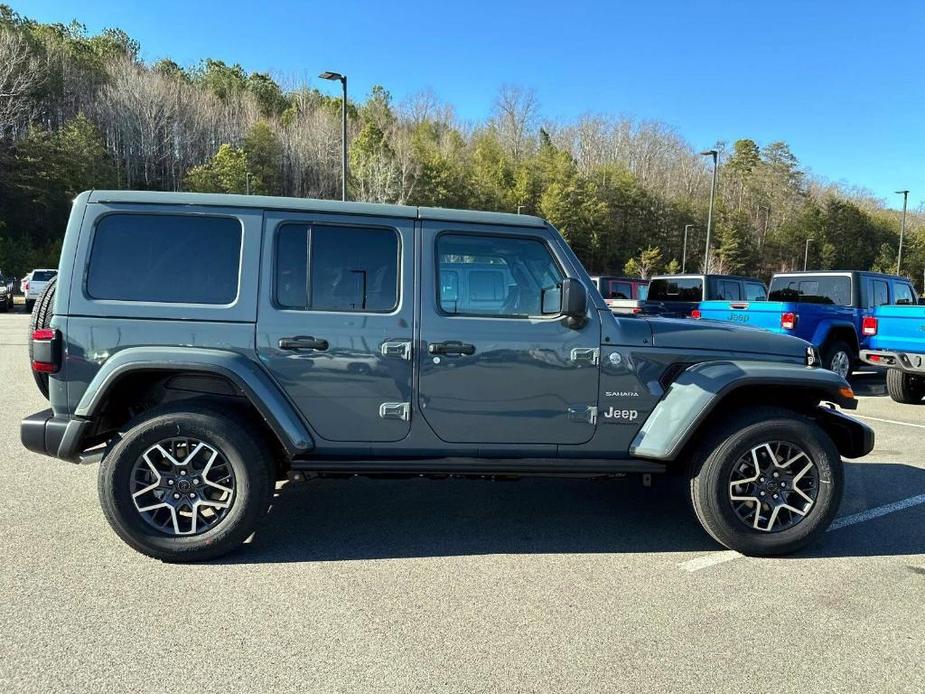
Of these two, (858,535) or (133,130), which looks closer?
(858,535)

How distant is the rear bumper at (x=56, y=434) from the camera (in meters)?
3.47

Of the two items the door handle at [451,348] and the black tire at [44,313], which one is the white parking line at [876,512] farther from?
the black tire at [44,313]

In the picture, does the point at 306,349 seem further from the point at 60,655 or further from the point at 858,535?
the point at 858,535

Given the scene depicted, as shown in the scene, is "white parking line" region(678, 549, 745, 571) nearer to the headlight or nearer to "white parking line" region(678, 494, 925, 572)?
"white parking line" region(678, 494, 925, 572)

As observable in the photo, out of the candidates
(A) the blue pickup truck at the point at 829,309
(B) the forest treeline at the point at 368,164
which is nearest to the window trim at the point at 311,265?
(A) the blue pickup truck at the point at 829,309

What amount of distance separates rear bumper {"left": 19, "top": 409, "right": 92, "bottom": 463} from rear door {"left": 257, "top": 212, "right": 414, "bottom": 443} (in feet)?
3.53

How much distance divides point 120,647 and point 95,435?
1.39m

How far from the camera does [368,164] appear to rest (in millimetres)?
48906

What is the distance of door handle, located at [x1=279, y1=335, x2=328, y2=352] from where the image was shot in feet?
11.6

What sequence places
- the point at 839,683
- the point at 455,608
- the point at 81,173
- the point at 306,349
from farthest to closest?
the point at 81,173 < the point at 306,349 < the point at 455,608 < the point at 839,683

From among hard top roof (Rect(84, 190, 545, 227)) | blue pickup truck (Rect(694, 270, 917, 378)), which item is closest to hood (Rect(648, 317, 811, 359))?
hard top roof (Rect(84, 190, 545, 227))

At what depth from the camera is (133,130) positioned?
60094 mm

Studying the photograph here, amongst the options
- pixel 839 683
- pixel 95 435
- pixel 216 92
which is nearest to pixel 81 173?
pixel 216 92

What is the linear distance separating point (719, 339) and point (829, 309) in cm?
790
